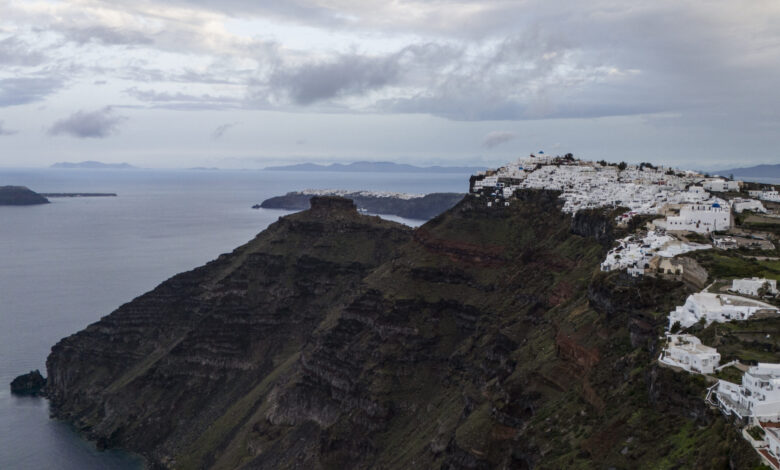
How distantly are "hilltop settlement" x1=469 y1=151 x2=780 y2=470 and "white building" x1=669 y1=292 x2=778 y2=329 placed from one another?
0.07 m

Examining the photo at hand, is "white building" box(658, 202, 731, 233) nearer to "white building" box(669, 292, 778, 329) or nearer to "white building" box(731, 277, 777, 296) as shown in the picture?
"white building" box(731, 277, 777, 296)

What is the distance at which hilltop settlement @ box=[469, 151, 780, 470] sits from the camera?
42.7 m

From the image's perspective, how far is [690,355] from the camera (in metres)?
48.8

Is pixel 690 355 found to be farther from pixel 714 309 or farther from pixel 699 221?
pixel 699 221

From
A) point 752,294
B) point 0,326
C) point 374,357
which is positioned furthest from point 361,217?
point 752,294

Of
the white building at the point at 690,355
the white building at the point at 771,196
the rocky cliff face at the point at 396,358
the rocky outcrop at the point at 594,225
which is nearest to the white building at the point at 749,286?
the rocky cliff face at the point at 396,358

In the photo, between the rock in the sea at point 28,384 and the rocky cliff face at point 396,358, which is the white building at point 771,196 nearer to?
the rocky cliff face at point 396,358

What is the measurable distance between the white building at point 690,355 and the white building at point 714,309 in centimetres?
382

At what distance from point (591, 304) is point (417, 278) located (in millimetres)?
54000

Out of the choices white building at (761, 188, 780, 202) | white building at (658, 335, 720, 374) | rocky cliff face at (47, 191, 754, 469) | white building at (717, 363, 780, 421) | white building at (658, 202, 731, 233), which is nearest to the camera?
white building at (717, 363, 780, 421)

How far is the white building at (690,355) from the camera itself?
4831 cm


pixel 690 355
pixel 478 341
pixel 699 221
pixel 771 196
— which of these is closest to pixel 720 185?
pixel 771 196

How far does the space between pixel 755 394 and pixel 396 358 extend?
A: 255 ft

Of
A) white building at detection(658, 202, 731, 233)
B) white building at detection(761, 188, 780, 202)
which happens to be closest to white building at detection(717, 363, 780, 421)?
white building at detection(658, 202, 731, 233)
